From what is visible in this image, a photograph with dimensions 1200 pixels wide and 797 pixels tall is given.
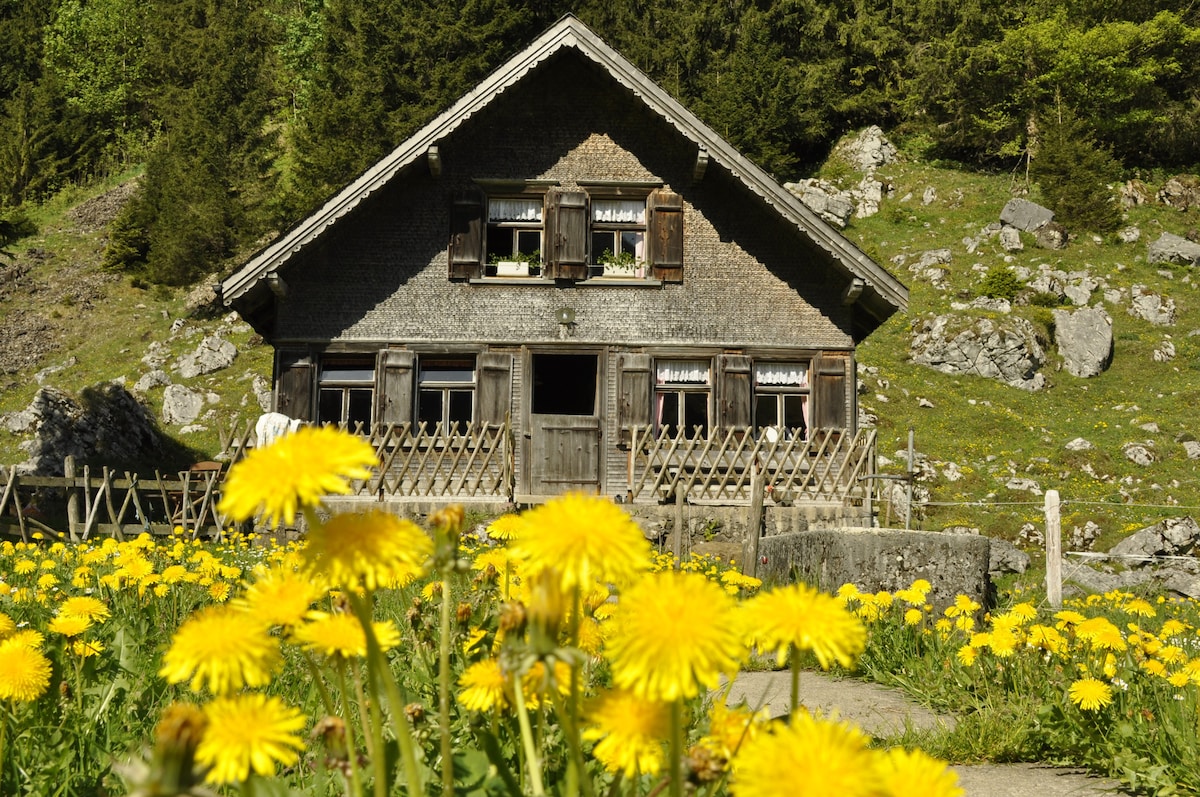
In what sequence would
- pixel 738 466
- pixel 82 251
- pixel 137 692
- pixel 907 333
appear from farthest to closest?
pixel 82 251, pixel 907 333, pixel 738 466, pixel 137 692

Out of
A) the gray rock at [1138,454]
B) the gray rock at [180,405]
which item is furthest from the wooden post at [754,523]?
the gray rock at [180,405]

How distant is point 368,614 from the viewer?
48.4 inches

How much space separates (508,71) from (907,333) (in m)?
21.9

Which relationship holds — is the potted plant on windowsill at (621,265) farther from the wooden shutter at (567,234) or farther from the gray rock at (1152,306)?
the gray rock at (1152,306)

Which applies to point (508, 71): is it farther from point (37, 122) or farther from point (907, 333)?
point (37, 122)

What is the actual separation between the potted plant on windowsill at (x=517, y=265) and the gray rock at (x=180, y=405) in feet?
50.4

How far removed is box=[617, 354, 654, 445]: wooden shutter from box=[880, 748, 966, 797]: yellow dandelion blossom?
54.1 ft

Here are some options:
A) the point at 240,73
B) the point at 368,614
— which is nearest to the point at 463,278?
the point at 368,614

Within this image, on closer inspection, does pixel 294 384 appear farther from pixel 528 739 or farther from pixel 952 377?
pixel 952 377

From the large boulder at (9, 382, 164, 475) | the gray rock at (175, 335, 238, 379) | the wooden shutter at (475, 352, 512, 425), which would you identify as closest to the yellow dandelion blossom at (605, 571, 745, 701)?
the wooden shutter at (475, 352, 512, 425)

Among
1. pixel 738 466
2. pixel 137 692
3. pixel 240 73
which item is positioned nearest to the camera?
Result: pixel 137 692

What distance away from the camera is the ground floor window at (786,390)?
58.9 feet

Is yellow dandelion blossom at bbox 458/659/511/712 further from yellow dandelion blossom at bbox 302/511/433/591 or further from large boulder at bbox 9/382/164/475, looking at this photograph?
large boulder at bbox 9/382/164/475

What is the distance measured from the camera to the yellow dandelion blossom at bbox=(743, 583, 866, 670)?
1.15m
